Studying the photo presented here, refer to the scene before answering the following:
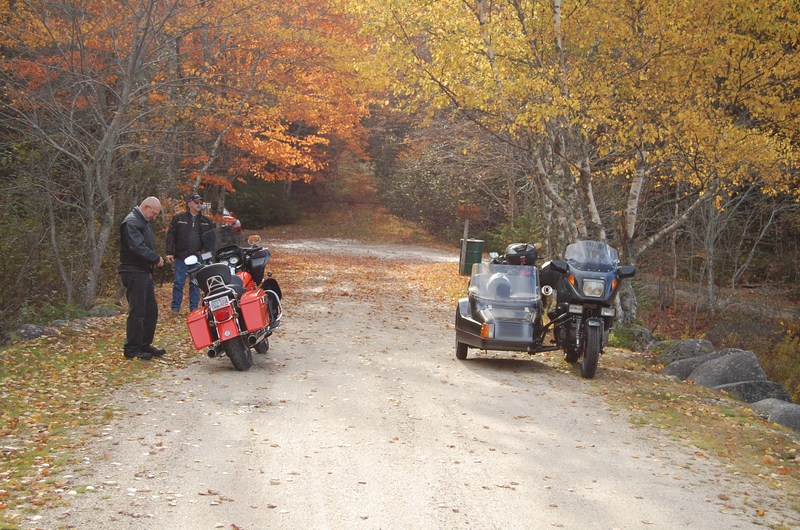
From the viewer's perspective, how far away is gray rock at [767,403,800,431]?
9586 mm

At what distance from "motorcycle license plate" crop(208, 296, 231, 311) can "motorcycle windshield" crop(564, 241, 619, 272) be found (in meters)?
4.65

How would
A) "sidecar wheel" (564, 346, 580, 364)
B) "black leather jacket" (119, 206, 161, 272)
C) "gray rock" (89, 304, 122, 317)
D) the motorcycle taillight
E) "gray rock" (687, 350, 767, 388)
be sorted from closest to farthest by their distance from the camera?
the motorcycle taillight, "black leather jacket" (119, 206, 161, 272), "gray rock" (687, 350, 767, 388), "sidecar wheel" (564, 346, 580, 364), "gray rock" (89, 304, 122, 317)

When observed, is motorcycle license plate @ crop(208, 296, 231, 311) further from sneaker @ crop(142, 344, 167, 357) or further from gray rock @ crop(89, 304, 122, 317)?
gray rock @ crop(89, 304, 122, 317)

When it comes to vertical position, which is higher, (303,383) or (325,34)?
(325,34)

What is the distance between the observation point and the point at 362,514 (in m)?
5.60

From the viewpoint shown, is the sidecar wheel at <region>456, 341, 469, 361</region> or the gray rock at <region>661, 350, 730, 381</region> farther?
the gray rock at <region>661, 350, 730, 381</region>

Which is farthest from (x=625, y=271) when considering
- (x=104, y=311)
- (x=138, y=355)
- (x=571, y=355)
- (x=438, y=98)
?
(x=104, y=311)

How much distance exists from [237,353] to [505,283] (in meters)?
4.00

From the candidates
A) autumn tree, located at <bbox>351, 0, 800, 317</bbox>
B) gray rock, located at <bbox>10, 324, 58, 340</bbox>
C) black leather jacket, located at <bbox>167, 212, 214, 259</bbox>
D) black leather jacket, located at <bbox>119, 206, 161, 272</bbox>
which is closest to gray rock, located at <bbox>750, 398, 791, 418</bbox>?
autumn tree, located at <bbox>351, 0, 800, 317</bbox>

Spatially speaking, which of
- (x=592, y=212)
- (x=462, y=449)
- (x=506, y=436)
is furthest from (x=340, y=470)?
(x=592, y=212)

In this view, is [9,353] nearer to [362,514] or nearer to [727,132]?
[362,514]

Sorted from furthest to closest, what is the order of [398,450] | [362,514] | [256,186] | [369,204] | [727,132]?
1. [369,204]
2. [256,186]
3. [727,132]
4. [398,450]
5. [362,514]

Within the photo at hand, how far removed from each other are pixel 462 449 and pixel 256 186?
38.6 meters

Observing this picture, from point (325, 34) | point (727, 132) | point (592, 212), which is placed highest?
point (325, 34)
